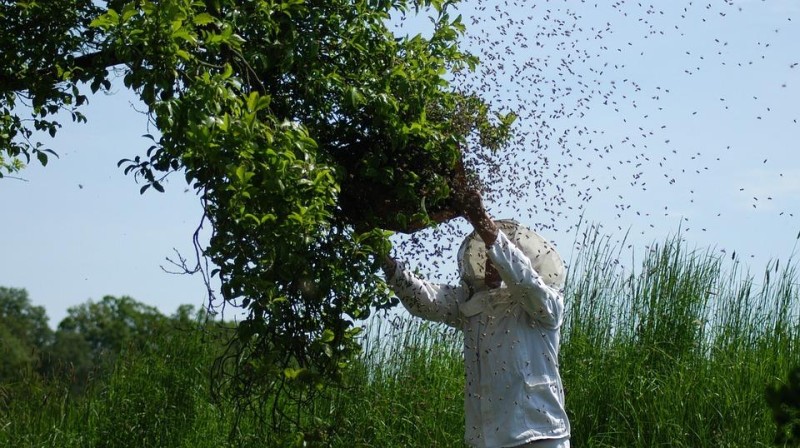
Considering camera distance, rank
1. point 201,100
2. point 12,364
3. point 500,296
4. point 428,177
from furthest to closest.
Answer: point 12,364
point 500,296
point 428,177
point 201,100

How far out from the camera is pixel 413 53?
441 cm

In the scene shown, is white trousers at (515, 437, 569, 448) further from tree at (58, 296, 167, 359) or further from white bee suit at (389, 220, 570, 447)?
tree at (58, 296, 167, 359)

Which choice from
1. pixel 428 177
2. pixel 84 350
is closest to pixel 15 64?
pixel 428 177

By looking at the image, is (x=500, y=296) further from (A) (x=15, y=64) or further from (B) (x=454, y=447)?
(A) (x=15, y=64)

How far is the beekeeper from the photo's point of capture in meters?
4.25

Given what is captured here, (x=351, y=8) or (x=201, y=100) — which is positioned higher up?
(x=351, y=8)

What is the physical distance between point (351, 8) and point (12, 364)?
143 feet

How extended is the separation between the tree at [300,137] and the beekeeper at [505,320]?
0.29m

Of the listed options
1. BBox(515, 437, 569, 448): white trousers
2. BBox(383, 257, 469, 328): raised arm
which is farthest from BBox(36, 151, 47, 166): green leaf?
BBox(515, 437, 569, 448): white trousers

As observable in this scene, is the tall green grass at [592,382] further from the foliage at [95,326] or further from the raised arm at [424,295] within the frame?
the foliage at [95,326]

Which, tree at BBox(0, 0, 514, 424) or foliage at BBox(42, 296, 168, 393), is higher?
foliage at BBox(42, 296, 168, 393)

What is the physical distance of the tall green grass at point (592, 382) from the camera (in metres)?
5.93

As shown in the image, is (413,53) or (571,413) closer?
(413,53)

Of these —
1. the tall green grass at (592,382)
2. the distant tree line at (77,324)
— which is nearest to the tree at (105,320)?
the distant tree line at (77,324)
